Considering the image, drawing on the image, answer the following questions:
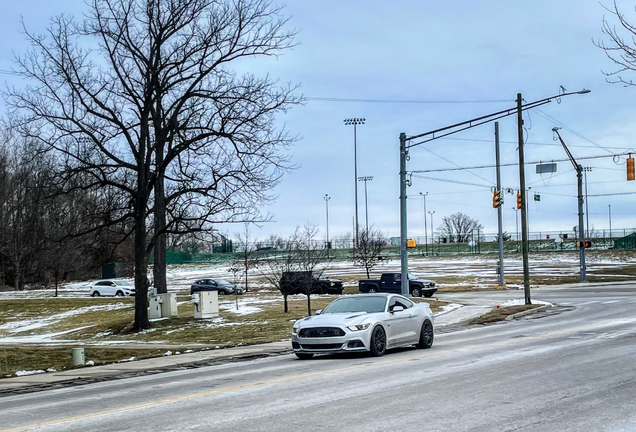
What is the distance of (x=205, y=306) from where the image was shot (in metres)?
34.7

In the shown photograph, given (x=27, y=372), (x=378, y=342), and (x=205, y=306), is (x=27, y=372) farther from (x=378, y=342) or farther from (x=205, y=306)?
(x=205, y=306)

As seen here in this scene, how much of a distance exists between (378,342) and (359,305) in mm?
1306

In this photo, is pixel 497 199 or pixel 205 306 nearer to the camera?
pixel 205 306

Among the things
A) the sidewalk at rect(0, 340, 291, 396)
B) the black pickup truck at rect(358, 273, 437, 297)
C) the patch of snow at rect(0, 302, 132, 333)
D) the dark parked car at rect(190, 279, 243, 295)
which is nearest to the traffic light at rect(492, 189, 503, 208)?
the black pickup truck at rect(358, 273, 437, 297)

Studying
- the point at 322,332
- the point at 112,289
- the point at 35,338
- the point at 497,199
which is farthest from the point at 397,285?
the point at 322,332

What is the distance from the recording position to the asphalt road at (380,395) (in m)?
8.56

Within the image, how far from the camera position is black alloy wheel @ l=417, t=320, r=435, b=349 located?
18.4 m

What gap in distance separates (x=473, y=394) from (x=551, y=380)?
77.3 inches

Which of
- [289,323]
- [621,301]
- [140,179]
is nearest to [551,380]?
[289,323]

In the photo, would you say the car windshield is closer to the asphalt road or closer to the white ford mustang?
the white ford mustang

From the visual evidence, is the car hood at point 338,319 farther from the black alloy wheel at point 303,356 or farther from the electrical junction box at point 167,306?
the electrical junction box at point 167,306

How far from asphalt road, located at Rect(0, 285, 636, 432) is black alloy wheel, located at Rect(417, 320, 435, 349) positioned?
1.02 feet

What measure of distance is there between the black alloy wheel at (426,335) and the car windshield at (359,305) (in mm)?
1476

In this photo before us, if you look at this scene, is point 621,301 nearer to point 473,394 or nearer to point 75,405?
point 473,394
